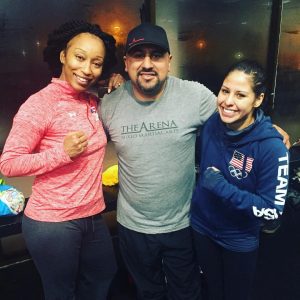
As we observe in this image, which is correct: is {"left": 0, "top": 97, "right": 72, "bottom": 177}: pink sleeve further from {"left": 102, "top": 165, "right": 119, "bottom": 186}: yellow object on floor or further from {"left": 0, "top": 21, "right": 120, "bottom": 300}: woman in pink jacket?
{"left": 102, "top": 165, "right": 119, "bottom": 186}: yellow object on floor

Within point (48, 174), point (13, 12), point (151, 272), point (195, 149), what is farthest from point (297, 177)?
point (13, 12)

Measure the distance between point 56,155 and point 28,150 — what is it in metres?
0.13

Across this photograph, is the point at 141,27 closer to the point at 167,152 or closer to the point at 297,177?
the point at 167,152

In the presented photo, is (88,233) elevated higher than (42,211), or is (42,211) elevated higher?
(42,211)

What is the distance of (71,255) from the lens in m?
1.59

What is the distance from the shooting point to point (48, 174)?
5.06ft

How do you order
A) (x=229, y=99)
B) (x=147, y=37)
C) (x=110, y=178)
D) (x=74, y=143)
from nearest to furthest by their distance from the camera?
(x=74, y=143), (x=229, y=99), (x=147, y=37), (x=110, y=178)

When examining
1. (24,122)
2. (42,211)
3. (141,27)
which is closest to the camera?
(24,122)

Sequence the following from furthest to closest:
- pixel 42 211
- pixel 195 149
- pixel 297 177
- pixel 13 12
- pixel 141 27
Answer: pixel 297 177
pixel 13 12
pixel 195 149
pixel 141 27
pixel 42 211

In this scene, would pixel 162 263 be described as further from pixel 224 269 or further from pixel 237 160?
pixel 237 160

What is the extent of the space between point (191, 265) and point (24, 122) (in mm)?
1325

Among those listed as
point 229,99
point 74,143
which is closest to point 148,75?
point 229,99

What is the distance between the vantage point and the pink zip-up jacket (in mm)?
1386

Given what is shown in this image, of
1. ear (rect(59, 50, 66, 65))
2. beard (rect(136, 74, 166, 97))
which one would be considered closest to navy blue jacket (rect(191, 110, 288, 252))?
beard (rect(136, 74, 166, 97))
